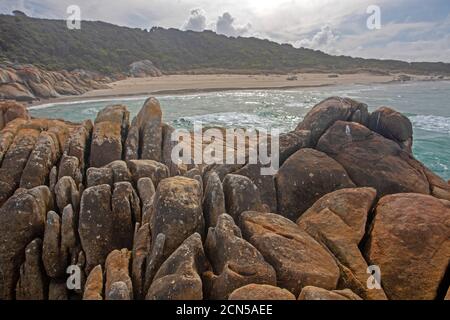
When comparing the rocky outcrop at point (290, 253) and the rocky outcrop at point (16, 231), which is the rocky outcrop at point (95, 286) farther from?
the rocky outcrop at point (290, 253)

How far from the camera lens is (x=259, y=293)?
4375 millimetres

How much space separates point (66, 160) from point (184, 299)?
4.99 m

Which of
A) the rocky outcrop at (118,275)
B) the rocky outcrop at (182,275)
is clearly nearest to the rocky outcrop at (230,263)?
the rocky outcrop at (182,275)

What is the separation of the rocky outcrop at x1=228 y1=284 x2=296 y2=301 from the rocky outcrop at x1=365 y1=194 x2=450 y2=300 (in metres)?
1.93

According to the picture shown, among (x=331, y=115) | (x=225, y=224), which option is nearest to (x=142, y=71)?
(x=331, y=115)

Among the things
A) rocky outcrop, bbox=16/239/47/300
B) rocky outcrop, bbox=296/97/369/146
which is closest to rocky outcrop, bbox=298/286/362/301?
rocky outcrop, bbox=16/239/47/300

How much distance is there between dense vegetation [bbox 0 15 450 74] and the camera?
80000 millimetres

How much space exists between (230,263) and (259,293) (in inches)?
28.1

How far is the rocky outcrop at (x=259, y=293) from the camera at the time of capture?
4348 mm

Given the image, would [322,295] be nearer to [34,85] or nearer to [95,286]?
[95,286]

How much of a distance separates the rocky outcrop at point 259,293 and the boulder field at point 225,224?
0.02 metres
